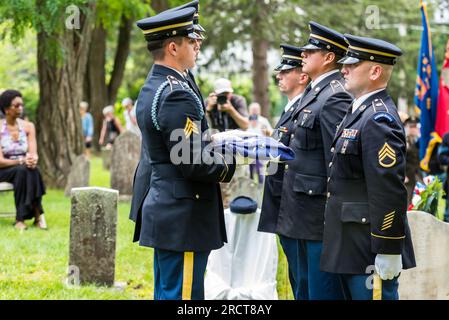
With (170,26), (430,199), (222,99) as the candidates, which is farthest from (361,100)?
(222,99)

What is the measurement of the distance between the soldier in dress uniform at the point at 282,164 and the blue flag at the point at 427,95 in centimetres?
532

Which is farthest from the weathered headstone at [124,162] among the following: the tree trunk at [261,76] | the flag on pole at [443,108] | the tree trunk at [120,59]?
the tree trunk at [120,59]

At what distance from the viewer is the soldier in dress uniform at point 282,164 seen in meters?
6.09

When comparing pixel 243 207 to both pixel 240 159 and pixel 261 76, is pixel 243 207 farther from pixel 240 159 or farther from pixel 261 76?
pixel 261 76

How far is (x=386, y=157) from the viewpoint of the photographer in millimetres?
4668

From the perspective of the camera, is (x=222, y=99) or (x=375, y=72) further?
(x=222, y=99)

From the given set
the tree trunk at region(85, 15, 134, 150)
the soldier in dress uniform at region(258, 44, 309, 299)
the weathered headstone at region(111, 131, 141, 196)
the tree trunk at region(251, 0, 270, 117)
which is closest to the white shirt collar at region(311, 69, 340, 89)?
the soldier in dress uniform at region(258, 44, 309, 299)

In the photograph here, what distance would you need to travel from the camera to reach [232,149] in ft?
16.5

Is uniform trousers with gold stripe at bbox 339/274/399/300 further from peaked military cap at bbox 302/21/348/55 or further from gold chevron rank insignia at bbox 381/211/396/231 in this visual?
peaked military cap at bbox 302/21/348/55

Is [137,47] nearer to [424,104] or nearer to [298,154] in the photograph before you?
[424,104]

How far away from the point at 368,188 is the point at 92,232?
3737mm

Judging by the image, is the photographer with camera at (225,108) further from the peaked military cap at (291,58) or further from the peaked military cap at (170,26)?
the peaked military cap at (170,26)
